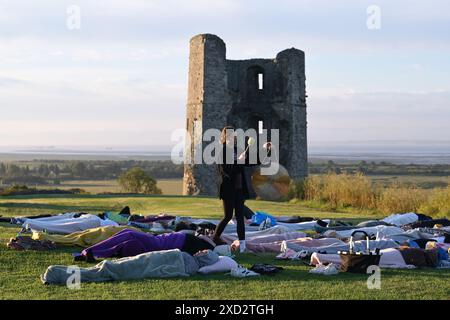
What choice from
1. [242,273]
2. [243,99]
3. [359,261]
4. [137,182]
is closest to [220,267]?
[242,273]

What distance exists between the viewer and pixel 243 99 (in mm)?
37312

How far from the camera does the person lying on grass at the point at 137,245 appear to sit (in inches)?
408

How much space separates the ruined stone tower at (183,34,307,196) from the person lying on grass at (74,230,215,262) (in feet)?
80.3

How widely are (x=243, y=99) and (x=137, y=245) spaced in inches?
1077

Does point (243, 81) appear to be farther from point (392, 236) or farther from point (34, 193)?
point (392, 236)

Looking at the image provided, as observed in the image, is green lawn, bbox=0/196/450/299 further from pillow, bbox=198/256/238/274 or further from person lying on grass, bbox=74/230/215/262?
person lying on grass, bbox=74/230/215/262

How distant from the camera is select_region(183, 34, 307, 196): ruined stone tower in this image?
1380 inches

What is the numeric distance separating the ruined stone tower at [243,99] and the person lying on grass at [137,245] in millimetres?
24478

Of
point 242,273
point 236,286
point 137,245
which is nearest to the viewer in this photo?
point 236,286

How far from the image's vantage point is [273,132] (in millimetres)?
37125

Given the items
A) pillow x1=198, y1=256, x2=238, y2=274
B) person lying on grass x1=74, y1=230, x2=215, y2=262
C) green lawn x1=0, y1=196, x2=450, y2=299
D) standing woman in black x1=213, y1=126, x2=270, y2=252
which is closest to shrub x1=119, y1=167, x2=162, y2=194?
standing woman in black x1=213, y1=126, x2=270, y2=252

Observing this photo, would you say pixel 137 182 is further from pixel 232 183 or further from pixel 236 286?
pixel 236 286

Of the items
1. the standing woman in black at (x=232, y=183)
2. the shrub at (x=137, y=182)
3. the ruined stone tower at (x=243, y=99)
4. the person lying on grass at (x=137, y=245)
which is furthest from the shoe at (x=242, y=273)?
the shrub at (x=137, y=182)

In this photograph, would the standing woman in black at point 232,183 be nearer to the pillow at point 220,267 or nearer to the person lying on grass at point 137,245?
the person lying on grass at point 137,245
